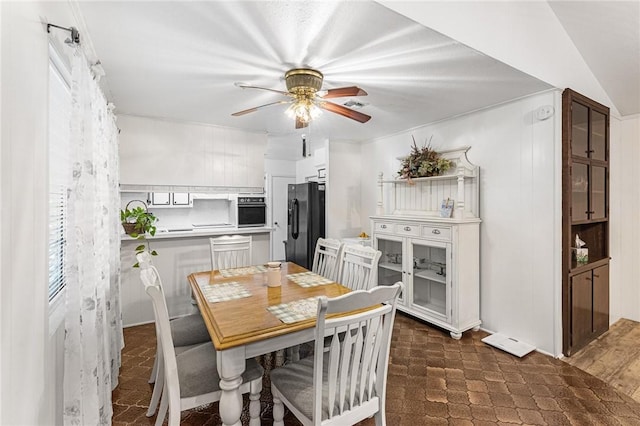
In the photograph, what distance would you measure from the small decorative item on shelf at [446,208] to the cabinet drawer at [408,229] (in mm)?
315

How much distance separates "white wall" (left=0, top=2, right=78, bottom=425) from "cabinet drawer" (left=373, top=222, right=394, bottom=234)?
316 cm

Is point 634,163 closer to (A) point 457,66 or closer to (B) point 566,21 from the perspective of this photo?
(B) point 566,21

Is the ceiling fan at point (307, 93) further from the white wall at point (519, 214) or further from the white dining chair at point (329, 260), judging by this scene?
the white wall at point (519, 214)

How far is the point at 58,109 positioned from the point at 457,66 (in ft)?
8.32

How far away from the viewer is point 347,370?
4.57 ft

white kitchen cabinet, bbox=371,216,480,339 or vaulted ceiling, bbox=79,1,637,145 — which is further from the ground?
vaulted ceiling, bbox=79,1,637,145

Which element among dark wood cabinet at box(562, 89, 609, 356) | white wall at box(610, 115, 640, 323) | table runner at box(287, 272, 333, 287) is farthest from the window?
white wall at box(610, 115, 640, 323)

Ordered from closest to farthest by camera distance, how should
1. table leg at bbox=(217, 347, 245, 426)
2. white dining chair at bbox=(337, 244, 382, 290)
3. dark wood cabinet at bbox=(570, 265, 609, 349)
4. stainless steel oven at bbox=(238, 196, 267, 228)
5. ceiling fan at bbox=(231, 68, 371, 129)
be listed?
1. table leg at bbox=(217, 347, 245, 426)
2. ceiling fan at bbox=(231, 68, 371, 129)
3. white dining chair at bbox=(337, 244, 382, 290)
4. dark wood cabinet at bbox=(570, 265, 609, 349)
5. stainless steel oven at bbox=(238, 196, 267, 228)

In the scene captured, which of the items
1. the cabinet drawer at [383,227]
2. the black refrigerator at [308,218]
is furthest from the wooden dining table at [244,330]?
the black refrigerator at [308,218]

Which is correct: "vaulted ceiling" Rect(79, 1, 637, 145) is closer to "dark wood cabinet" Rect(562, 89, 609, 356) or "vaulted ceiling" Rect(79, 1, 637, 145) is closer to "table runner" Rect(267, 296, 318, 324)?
"dark wood cabinet" Rect(562, 89, 609, 356)

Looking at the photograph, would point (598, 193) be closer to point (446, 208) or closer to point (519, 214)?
point (519, 214)

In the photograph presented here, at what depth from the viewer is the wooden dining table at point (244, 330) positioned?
1418mm

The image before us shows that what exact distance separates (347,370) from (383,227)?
2.61 m

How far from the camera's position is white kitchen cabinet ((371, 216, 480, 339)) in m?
3.08
